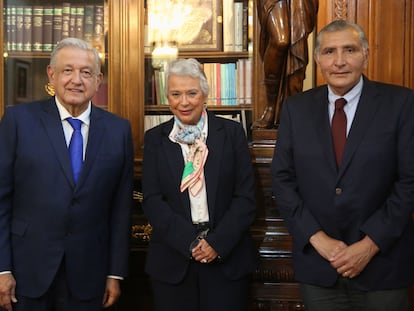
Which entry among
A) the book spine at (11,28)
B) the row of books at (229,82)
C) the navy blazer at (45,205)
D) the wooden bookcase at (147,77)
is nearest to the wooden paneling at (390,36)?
the wooden bookcase at (147,77)

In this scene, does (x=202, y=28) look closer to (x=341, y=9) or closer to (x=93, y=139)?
(x=341, y=9)

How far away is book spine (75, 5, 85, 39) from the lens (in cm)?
345

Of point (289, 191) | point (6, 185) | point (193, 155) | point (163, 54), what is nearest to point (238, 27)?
point (163, 54)

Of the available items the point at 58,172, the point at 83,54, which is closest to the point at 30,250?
the point at 58,172

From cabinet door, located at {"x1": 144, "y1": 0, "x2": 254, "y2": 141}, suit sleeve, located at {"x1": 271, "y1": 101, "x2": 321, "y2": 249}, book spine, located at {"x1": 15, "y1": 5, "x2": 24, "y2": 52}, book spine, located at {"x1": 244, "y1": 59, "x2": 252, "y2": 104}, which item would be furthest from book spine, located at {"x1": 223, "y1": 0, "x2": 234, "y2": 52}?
Result: suit sleeve, located at {"x1": 271, "y1": 101, "x2": 321, "y2": 249}

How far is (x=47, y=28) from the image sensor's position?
3.50m

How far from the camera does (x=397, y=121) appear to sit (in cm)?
207

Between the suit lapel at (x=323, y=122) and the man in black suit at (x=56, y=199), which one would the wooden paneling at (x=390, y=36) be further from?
the man in black suit at (x=56, y=199)

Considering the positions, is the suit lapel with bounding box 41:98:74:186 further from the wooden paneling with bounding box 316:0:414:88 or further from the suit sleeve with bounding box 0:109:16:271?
the wooden paneling with bounding box 316:0:414:88

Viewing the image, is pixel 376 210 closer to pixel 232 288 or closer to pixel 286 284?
pixel 232 288

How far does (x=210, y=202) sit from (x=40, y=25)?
174cm

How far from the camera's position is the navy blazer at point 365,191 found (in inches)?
80.3

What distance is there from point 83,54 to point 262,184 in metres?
1.01

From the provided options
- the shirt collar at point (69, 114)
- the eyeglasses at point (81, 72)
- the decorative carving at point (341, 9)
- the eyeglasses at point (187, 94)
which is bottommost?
the shirt collar at point (69, 114)
